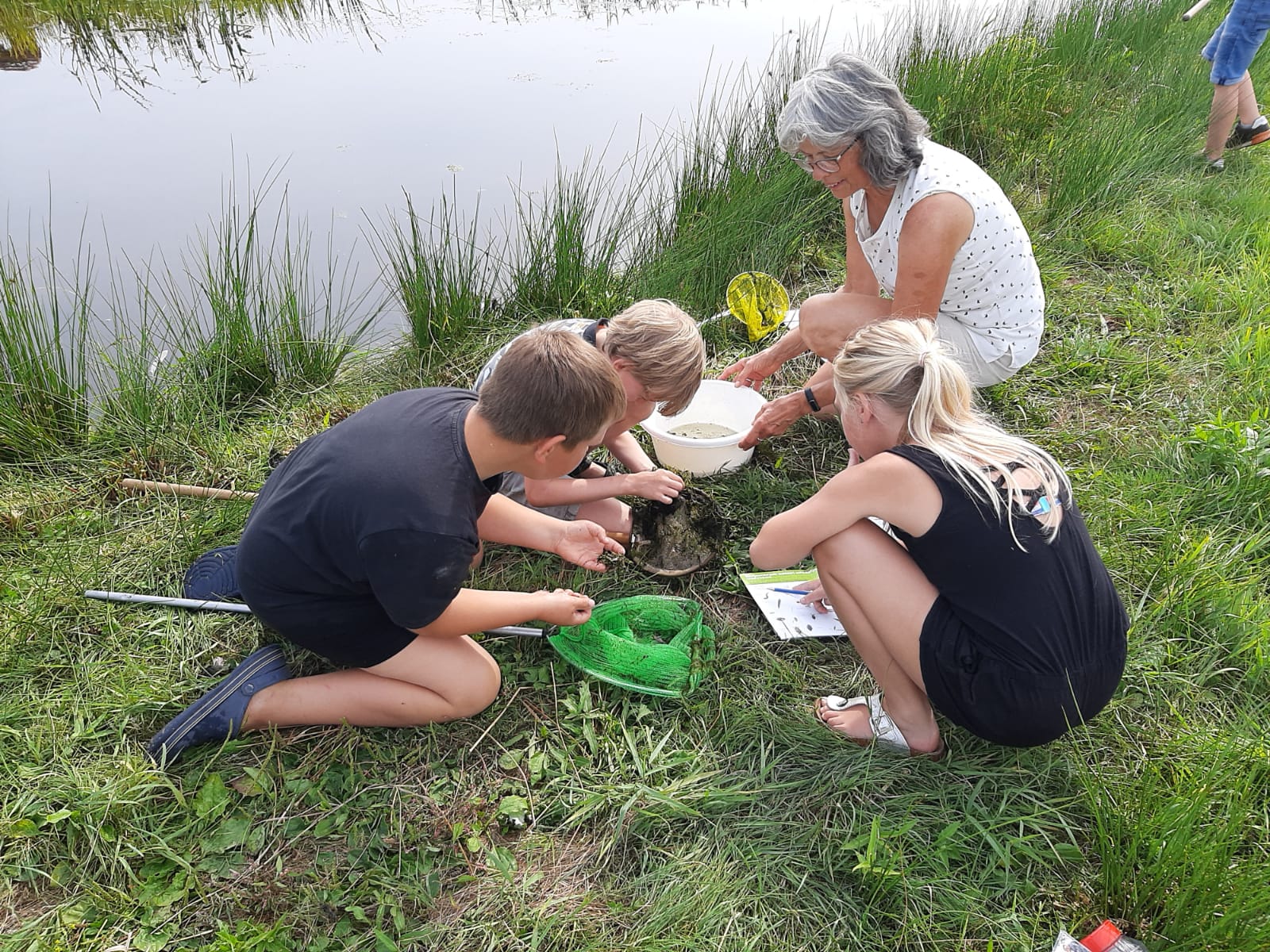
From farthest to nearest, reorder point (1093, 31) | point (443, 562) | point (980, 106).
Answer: point (1093, 31) < point (980, 106) < point (443, 562)

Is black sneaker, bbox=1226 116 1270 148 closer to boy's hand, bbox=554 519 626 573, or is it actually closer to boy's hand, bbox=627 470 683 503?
boy's hand, bbox=627 470 683 503

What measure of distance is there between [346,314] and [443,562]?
2278 millimetres

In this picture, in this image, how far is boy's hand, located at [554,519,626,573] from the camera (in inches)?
83.1

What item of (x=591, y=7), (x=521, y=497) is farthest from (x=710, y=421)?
(x=591, y=7)

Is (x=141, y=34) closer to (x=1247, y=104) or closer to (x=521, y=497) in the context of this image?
Result: (x=521, y=497)

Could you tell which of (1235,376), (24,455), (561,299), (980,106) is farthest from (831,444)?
(980,106)

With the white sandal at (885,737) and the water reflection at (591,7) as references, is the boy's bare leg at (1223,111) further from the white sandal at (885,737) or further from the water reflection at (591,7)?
the white sandal at (885,737)

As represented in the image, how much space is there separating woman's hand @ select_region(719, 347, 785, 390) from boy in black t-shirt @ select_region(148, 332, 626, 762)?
1.09m

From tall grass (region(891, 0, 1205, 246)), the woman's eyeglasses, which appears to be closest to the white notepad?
the woman's eyeglasses

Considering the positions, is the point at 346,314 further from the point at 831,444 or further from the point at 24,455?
the point at 831,444

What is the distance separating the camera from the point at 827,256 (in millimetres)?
4059

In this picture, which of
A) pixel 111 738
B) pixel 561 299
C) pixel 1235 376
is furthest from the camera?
pixel 561 299

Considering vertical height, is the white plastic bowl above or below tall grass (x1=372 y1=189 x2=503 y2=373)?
below

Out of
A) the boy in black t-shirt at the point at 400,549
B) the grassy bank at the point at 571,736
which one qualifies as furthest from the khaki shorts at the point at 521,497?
the boy in black t-shirt at the point at 400,549
